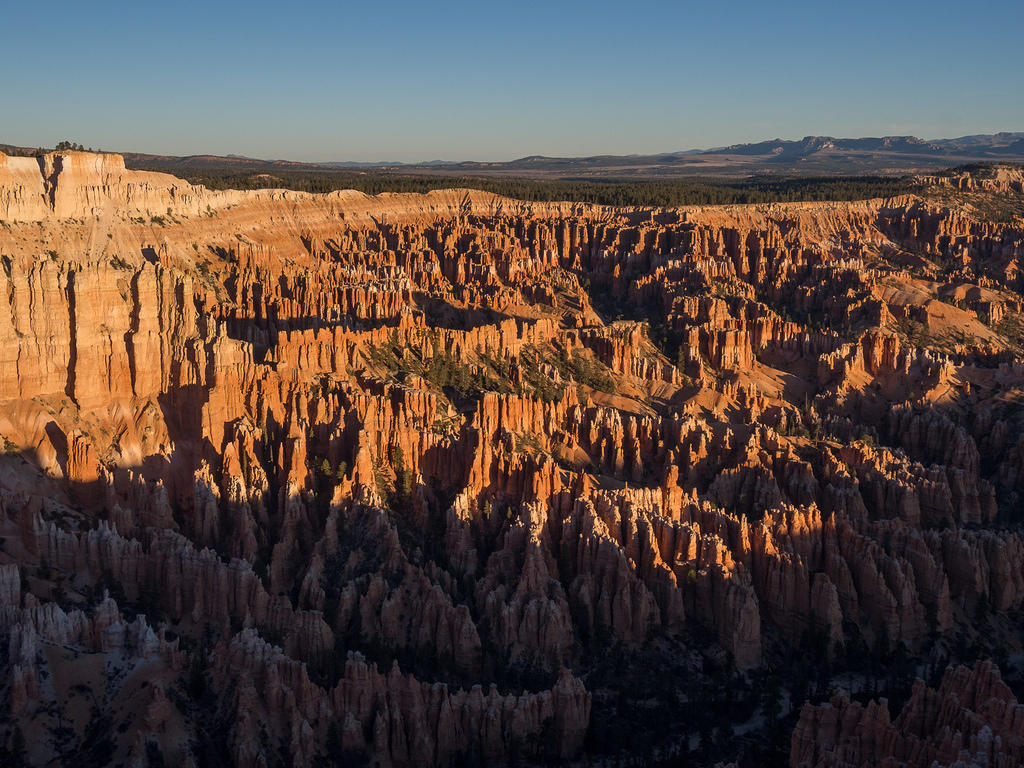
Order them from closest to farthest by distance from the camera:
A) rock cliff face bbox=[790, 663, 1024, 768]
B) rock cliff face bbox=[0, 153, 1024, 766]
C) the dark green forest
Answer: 1. rock cliff face bbox=[790, 663, 1024, 768]
2. rock cliff face bbox=[0, 153, 1024, 766]
3. the dark green forest

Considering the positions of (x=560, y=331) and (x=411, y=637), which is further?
(x=560, y=331)

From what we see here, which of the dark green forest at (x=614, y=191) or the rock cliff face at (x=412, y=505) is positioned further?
the dark green forest at (x=614, y=191)

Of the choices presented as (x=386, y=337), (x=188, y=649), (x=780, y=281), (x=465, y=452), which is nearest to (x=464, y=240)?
(x=780, y=281)

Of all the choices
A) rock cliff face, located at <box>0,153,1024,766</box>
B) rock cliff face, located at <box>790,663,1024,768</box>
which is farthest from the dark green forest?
rock cliff face, located at <box>790,663,1024,768</box>

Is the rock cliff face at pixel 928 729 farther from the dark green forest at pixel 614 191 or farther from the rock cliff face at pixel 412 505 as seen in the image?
the dark green forest at pixel 614 191

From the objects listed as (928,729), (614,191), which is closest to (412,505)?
(928,729)

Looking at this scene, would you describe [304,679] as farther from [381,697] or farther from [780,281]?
[780,281]

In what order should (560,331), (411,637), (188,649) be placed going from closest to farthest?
1. (188,649)
2. (411,637)
3. (560,331)

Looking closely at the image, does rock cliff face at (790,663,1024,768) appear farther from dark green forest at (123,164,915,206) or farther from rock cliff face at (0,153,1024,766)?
dark green forest at (123,164,915,206)

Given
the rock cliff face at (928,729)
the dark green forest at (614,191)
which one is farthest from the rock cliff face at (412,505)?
the dark green forest at (614,191)
